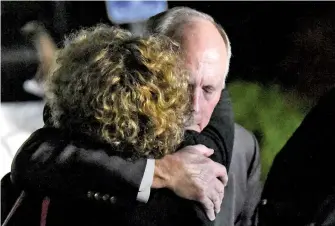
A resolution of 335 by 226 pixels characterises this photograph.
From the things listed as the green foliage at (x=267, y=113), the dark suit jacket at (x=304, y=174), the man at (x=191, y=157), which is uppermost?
the man at (x=191, y=157)

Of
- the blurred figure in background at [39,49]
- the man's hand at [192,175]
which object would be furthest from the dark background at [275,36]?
the man's hand at [192,175]

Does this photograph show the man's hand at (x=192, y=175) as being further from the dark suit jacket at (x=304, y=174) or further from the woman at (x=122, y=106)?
the dark suit jacket at (x=304, y=174)

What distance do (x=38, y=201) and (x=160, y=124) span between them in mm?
234

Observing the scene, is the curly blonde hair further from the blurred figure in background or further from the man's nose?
the blurred figure in background

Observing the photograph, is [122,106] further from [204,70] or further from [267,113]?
[267,113]

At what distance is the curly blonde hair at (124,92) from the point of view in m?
0.68

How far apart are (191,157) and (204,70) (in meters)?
0.18

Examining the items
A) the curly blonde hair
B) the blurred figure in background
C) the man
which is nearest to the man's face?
the man

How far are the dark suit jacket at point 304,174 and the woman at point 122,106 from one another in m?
0.24

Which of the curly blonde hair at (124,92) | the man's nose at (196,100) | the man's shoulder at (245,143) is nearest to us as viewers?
the curly blonde hair at (124,92)

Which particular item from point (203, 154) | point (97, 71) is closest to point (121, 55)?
point (97, 71)

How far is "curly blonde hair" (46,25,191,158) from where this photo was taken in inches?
26.8

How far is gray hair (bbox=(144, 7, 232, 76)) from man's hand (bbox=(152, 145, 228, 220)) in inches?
8.4

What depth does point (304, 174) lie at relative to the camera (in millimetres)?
950
